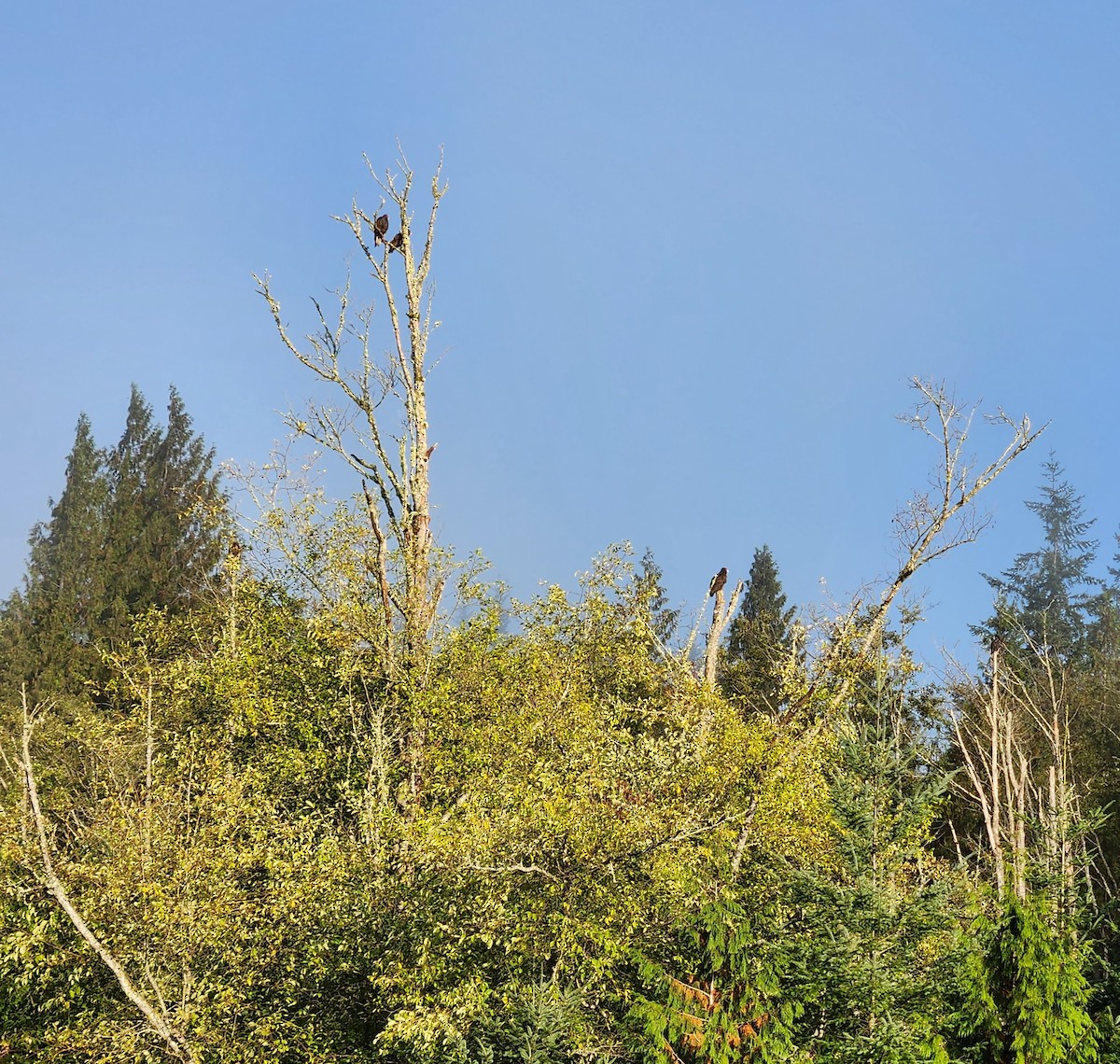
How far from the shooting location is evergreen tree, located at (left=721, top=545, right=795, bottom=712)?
79.6 feet

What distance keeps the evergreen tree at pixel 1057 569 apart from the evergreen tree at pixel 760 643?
1615cm

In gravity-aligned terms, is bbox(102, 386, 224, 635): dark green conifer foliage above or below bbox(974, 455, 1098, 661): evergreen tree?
below

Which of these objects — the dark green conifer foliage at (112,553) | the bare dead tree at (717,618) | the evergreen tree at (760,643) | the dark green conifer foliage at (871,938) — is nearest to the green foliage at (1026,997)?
the dark green conifer foliage at (871,938)

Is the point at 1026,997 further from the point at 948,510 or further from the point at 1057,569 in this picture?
the point at 1057,569

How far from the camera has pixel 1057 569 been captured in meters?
68.9

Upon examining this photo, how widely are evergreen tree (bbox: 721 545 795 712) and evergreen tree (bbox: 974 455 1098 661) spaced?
1615 cm

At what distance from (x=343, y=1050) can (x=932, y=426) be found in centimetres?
1494

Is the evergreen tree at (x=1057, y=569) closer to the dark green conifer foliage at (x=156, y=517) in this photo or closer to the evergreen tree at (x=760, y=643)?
the evergreen tree at (x=760, y=643)

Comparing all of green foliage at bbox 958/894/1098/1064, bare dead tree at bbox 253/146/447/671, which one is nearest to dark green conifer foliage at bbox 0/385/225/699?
bare dead tree at bbox 253/146/447/671

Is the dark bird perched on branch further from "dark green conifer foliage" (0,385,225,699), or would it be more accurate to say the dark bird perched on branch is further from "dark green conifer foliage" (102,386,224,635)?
"dark green conifer foliage" (102,386,224,635)

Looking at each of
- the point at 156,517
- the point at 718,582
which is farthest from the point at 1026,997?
the point at 156,517

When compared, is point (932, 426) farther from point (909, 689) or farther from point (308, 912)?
point (308, 912)

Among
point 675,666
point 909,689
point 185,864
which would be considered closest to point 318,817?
point 185,864

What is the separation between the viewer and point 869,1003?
362 inches
